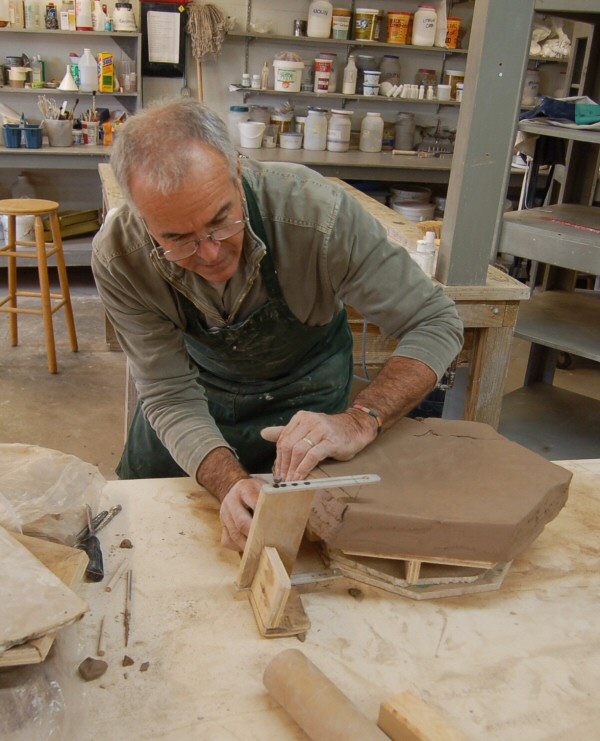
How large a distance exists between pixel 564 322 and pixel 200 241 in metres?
2.05

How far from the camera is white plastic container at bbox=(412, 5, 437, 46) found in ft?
19.0

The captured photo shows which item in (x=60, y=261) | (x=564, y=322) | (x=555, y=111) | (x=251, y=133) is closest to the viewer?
(x=555, y=111)

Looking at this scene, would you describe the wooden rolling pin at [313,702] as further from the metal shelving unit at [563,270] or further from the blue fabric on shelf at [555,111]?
the blue fabric on shelf at [555,111]

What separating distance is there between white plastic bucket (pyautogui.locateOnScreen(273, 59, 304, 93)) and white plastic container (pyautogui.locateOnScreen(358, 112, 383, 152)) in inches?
23.7

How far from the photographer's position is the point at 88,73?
17.3 feet

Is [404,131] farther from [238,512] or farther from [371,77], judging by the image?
[238,512]

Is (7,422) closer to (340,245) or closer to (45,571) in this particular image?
(340,245)


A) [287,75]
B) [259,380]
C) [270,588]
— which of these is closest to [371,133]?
[287,75]

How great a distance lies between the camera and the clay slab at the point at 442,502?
1249 mm

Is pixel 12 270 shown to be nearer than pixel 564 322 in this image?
No

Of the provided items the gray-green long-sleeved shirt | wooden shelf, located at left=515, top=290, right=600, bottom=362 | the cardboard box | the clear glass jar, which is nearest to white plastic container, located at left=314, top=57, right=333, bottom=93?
the clear glass jar

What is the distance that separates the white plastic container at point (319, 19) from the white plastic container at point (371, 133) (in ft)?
2.30

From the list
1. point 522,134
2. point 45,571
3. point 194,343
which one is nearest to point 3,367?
point 194,343

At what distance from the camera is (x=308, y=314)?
1.81m
